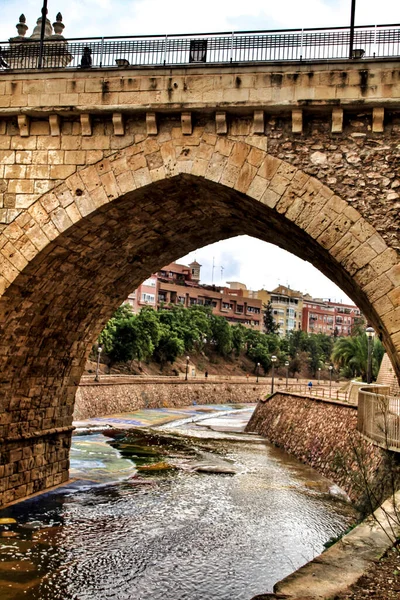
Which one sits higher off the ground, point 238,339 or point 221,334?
point 221,334

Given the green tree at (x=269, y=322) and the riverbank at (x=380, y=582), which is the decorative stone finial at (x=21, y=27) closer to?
the riverbank at (x=380, y=582)

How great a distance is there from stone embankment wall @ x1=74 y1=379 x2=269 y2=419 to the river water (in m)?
15.6

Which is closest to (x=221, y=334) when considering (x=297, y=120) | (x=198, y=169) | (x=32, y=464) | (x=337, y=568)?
(x=32, y=464)

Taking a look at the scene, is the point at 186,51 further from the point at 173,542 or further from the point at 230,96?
the point at 173,542

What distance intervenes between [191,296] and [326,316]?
2029 inches

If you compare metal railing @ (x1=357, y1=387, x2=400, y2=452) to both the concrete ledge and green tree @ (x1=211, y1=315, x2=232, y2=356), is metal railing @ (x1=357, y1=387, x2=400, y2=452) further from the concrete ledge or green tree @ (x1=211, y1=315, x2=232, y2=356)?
green tree @ (x1=211, y1=315, x2=232, y2=356)

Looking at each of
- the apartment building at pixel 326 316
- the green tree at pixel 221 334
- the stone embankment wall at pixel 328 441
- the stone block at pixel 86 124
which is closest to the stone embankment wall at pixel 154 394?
the stone embankment wall at pixel 328 441

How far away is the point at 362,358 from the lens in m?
41.8

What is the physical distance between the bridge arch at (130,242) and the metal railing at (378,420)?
2.61m

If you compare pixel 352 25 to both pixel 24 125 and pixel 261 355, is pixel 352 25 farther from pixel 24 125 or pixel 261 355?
pixel 261 355

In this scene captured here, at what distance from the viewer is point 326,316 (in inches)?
5384

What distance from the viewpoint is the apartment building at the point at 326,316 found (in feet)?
433

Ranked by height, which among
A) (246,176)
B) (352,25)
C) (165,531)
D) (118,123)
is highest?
(352,25)

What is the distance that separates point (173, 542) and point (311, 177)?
26.5 ft
